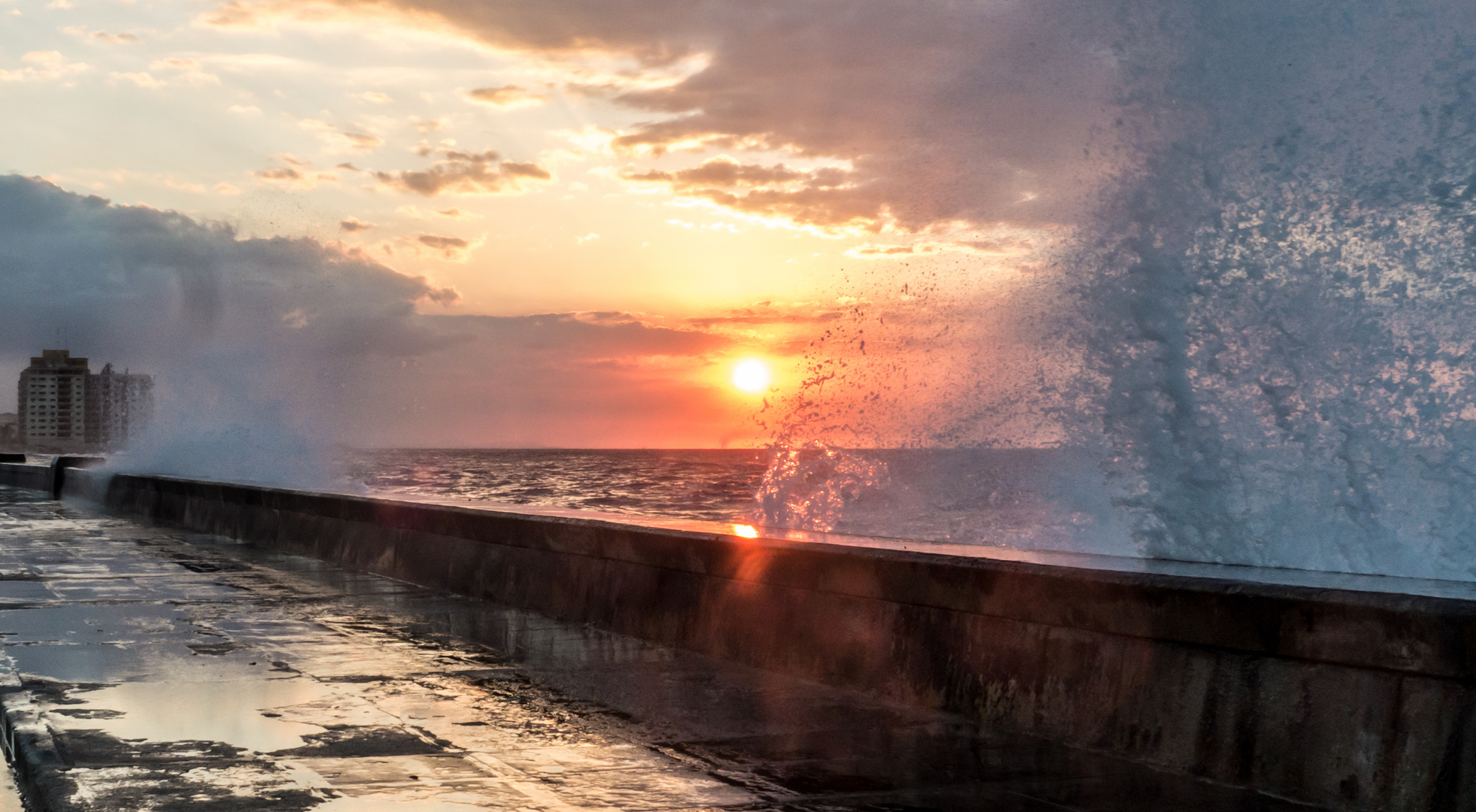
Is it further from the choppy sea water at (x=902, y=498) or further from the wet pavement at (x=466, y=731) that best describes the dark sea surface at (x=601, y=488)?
the wet pavement at (x=466, y=731)

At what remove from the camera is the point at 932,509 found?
30266mm

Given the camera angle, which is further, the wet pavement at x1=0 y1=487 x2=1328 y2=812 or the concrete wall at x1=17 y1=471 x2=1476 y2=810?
the wet pavement at x1=0 y1=487 x2=1328 y2=812

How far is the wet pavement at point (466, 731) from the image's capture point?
396cm

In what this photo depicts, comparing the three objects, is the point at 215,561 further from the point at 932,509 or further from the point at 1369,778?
the point at 932,509

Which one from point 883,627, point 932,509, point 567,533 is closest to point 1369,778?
point 883,627

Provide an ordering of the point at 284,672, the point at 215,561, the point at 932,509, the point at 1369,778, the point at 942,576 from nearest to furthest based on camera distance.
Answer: the point at 1369,778, the point at 942,576, the point at 284,672, the point at 215,561, the point at 932,509

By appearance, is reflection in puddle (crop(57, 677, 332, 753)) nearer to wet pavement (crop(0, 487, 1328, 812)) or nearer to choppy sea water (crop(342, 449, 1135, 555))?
wet pavement (crop(0, 487, 1328, 812))

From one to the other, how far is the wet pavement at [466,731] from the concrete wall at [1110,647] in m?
0.15

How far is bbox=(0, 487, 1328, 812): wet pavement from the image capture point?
3.96 m

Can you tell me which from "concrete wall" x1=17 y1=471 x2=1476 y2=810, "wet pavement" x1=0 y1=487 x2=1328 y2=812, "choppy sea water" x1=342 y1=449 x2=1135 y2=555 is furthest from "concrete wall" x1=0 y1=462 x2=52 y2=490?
"concrete wall" x1=17 y1=471 x2=1476 y2=810

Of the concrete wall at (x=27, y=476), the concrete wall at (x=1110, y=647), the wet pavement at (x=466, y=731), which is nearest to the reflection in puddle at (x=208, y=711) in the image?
the wet pavement at (x=466, y=731)

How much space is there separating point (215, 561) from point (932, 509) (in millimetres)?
20108

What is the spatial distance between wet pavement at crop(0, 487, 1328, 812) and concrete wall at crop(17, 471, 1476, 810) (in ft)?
0.49

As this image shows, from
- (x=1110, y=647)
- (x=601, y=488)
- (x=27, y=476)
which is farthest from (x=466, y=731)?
(x=601, y=488)
